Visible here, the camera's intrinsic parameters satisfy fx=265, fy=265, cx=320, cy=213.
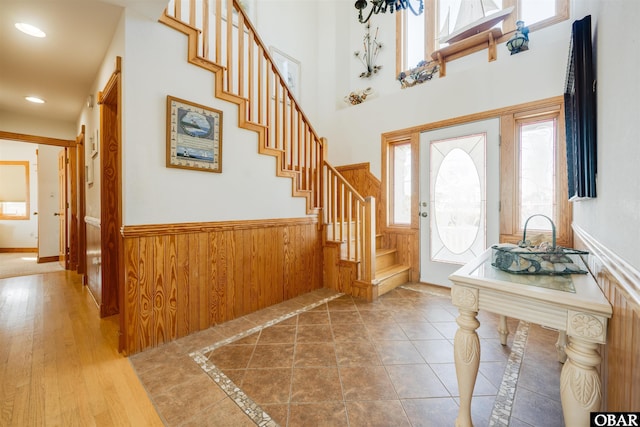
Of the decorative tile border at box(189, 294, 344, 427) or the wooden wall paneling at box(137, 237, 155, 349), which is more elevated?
the wooden wall paneling at box(137, 237, 155, 349)

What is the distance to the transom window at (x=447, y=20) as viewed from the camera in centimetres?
296

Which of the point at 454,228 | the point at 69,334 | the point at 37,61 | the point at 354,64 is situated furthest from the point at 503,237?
the point at 37,61

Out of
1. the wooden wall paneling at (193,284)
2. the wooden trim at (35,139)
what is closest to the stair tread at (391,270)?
the wooden wall paneling at (193,284)

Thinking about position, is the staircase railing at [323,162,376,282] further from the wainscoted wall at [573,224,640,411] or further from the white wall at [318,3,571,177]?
the wainscoted wall at [573,224,640,411]

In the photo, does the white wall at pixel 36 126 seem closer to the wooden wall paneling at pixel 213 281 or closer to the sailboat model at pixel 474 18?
the wooden wall paneling at pixel 213 281

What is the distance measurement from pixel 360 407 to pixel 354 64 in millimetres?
4873

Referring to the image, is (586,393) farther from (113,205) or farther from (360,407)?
(113,205)

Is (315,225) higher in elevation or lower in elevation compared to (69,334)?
higher

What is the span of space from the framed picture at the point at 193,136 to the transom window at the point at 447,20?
10.3 feet

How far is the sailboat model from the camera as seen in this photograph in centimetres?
320

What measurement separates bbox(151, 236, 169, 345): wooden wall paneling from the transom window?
400 cm

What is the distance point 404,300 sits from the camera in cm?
297

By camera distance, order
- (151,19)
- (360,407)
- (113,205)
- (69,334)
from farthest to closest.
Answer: (113,205) → (69,334) → (151,19) → (360,407)

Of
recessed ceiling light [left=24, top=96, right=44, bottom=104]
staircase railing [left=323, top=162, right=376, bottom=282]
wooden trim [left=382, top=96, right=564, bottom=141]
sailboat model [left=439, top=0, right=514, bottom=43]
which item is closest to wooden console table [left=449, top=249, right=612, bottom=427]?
staircase railing [left=323, top=162, right=376, bottom=282]
